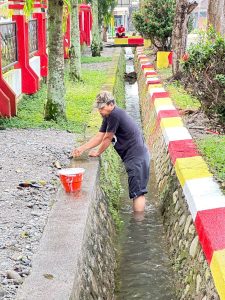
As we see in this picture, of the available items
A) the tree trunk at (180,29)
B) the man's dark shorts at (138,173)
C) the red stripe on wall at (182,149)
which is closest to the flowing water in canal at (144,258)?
the man's dark shorts at (138,173)

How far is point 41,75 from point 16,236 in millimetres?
10658

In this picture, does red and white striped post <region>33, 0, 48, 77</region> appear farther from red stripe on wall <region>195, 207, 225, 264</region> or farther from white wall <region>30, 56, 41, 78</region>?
red stripe on wall <region>195, 207, 225, 264</region>

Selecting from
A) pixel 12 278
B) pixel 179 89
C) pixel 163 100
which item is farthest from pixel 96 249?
pixel 179 89

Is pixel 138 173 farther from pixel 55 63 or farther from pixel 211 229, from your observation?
pixel 55 63

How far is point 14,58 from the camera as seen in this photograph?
1157 centimetres

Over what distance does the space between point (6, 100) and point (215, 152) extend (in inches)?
164

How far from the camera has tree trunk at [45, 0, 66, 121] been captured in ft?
29.1

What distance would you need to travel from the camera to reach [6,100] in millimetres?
9359

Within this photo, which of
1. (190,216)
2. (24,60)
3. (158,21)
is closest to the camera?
(190,216)

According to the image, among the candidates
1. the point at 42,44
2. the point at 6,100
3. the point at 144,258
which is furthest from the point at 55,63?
the point at 42,44

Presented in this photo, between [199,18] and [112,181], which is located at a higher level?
[199,18]

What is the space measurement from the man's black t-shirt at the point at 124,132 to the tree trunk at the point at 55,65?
262 cm

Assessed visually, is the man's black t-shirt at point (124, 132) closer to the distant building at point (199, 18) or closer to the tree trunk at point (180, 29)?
the tree trunk at point (180, 29)

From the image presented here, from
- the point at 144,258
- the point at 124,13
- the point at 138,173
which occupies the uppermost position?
the point at 124,13
